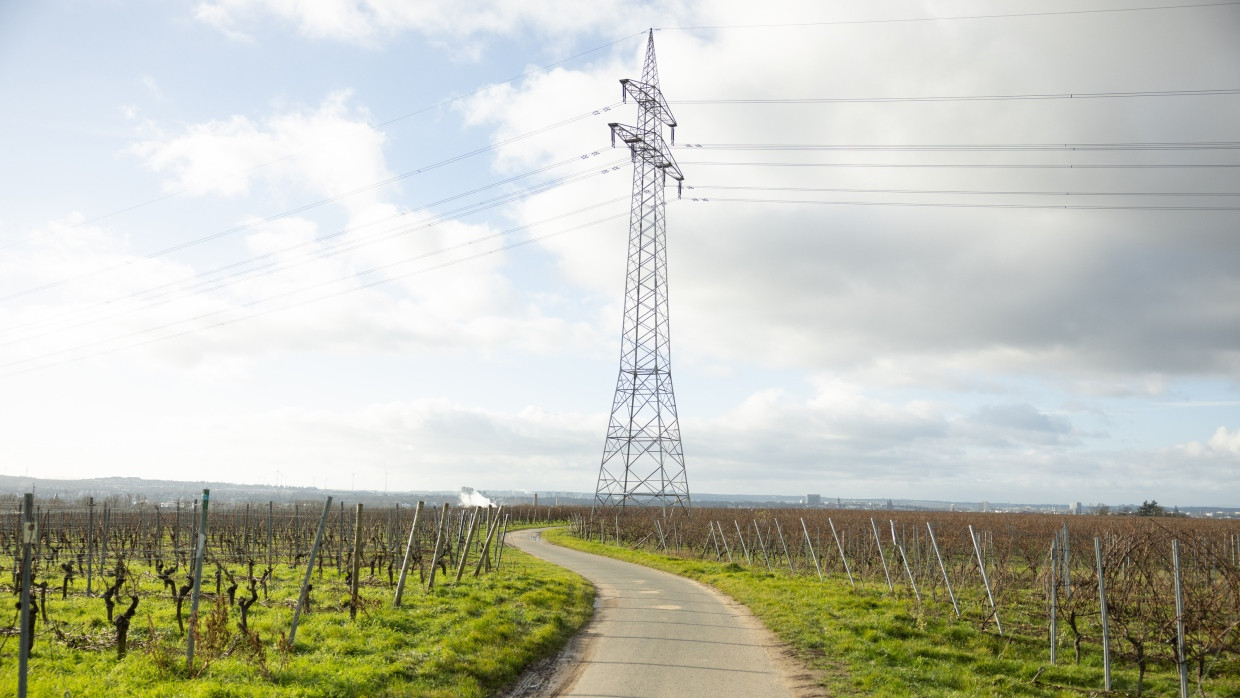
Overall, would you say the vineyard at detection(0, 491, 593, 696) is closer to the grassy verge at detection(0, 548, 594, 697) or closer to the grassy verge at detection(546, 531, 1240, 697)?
the grassy verge at detection(0, 548, 594, 697)

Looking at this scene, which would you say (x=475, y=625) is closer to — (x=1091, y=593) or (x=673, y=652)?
(x=673, y=652)

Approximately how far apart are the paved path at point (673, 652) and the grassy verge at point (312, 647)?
874mm

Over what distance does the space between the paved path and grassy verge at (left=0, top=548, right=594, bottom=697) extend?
0.87 meters

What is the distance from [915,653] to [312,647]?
32.2ft

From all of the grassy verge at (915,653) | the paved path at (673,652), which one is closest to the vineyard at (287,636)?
the paved path at (673,652)

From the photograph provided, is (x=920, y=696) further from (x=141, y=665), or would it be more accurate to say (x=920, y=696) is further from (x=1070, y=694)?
(x=141, y=665)

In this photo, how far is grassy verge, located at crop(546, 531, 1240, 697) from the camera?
11.6 m

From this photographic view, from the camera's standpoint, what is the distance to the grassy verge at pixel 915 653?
11.6 meters

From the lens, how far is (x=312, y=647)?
1200 centimetres

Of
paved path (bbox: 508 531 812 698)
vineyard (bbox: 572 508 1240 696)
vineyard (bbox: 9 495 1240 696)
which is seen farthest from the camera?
vineyard (bbox: 572 508 1240 696)

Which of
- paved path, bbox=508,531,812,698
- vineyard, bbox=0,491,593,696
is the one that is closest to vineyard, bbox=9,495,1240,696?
vineyard, bbox=0,491,593,696

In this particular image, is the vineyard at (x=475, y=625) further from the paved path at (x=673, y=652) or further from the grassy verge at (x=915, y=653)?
the paved path at (x=673, y=652)

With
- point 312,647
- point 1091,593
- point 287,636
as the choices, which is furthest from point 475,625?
point 1091,593

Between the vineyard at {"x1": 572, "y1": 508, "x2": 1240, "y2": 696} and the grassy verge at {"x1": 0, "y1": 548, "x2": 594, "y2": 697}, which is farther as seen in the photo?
the vineyard at {"x1": 572, "y1": 508, "x2": 1240, "y2": 696}
